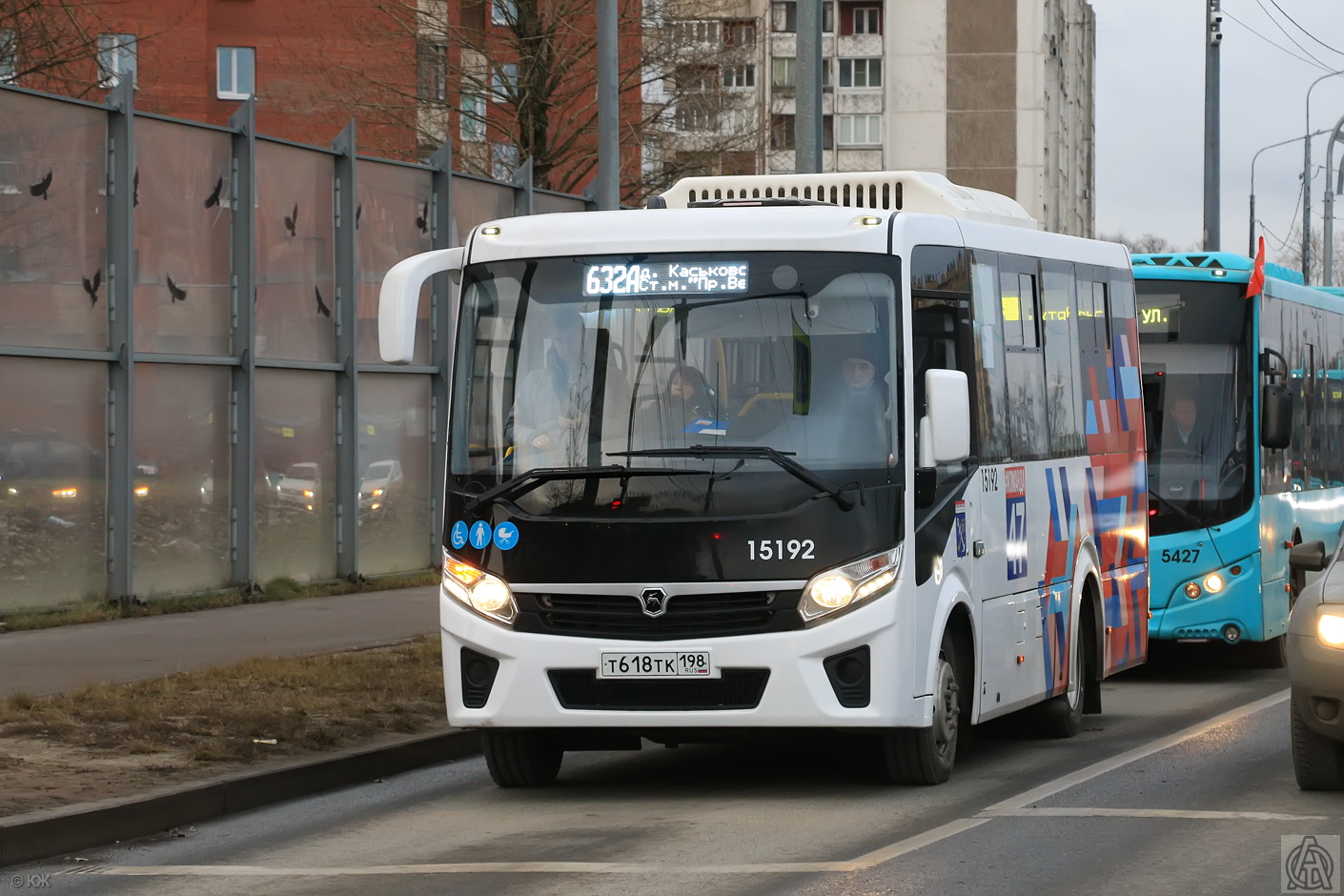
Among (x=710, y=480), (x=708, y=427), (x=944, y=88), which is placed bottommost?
(x=710, y=480)

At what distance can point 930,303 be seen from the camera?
394 inches

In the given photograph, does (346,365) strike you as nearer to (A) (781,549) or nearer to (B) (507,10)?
(B) (507,10)

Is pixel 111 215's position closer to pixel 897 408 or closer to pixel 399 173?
pixel 399 173

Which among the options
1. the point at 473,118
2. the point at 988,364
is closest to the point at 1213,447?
the point at 988,364

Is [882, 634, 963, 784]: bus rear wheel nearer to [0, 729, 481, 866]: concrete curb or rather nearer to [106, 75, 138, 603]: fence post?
[0, 729, 481, 866]: concrete curb

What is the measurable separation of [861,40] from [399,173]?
74326mm

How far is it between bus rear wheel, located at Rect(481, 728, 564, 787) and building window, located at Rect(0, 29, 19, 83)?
13686mm

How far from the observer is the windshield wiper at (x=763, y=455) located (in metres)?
9.41

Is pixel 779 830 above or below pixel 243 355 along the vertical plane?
below

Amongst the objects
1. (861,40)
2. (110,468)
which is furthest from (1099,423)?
(861,40)

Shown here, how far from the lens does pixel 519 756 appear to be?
33.7 ft

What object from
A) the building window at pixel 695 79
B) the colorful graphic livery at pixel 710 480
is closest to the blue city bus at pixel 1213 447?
the colorful graphic livery at pixel 710 480

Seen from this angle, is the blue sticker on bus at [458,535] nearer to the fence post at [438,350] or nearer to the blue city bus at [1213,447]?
the blue city bus at [1213,447]

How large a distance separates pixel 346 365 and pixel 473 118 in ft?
31.4
